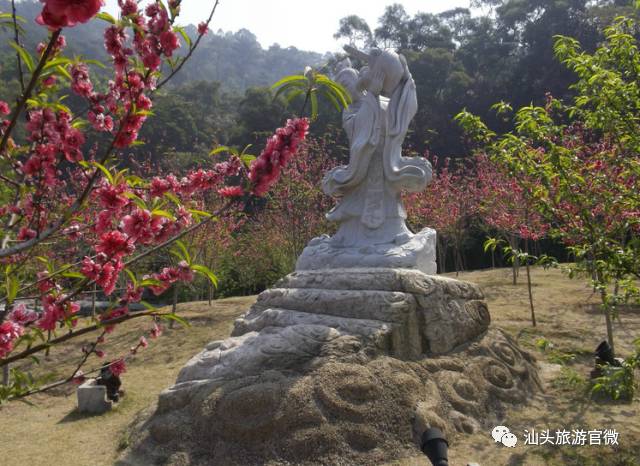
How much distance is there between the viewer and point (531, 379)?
5.79 m

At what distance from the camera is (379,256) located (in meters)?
5.81

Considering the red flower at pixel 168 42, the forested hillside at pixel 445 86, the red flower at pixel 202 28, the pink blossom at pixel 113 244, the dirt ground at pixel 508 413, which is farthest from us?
the forested hillside at pixel 445 86

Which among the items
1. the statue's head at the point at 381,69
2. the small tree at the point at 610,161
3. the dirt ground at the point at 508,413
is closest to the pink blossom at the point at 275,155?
the small tree at the point at 610,161

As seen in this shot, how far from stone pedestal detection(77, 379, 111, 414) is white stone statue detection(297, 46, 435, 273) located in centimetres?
309

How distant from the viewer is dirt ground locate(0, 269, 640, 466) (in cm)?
409

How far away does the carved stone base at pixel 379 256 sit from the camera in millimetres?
5707

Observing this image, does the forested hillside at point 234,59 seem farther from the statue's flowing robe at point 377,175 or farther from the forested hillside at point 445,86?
the statue's flowing robe at point 377,175

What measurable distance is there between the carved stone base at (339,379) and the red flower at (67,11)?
347cm

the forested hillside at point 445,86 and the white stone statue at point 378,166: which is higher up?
the forested hillside at point 445,86

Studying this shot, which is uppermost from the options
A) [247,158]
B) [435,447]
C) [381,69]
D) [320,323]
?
[381,69]

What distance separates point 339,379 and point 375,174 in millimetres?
3309

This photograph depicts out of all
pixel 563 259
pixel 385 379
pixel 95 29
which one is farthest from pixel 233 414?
pixel 95 29

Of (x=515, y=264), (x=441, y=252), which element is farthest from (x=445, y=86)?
(x=515, y=264)

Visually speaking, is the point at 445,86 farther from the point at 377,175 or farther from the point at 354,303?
the point at 354,303
